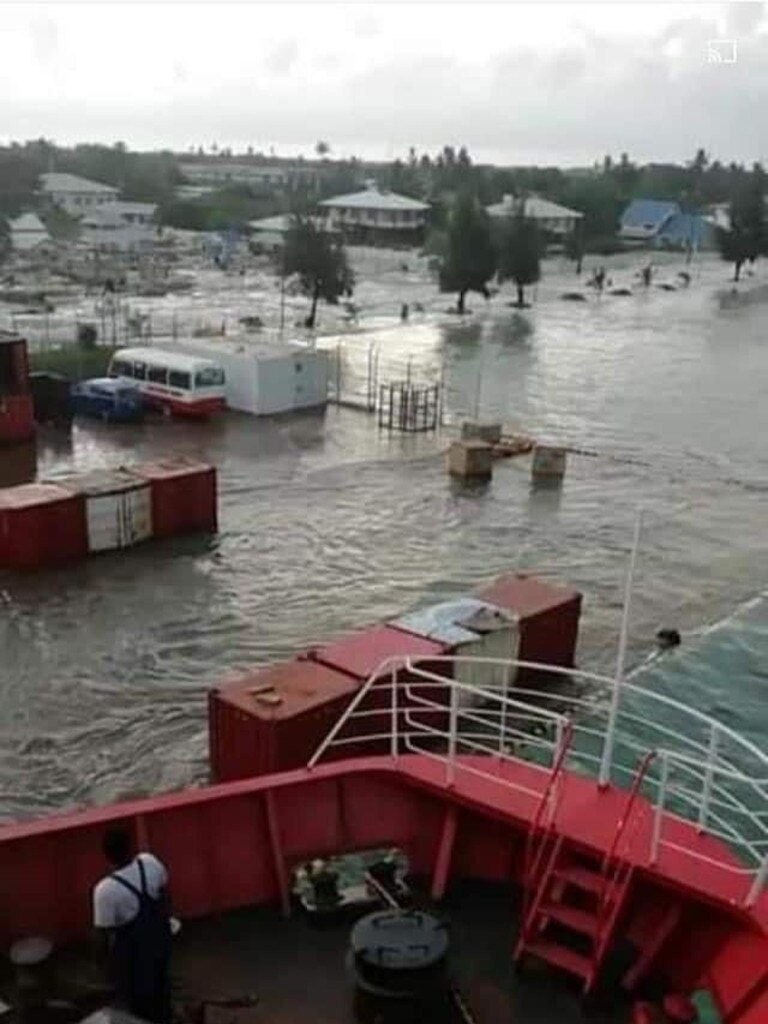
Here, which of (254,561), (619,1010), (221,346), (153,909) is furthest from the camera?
(221,346)

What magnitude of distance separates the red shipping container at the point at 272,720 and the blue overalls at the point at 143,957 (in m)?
8.11

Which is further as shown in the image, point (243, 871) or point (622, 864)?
point (243, 871)

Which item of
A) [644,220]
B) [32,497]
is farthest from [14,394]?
[644,220]

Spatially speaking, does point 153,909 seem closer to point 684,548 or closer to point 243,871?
point 243,871

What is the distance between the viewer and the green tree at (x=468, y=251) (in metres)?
78.9

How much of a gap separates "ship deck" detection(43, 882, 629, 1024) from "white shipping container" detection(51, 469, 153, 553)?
19615mm

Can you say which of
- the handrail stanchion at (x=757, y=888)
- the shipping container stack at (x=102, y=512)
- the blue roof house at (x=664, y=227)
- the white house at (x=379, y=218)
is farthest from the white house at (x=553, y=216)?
the handrail stanchion at (x=757, y=888)

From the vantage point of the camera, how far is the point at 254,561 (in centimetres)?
2841

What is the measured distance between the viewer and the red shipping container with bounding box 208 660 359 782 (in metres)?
15.9

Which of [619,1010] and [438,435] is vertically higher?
[619,1010]

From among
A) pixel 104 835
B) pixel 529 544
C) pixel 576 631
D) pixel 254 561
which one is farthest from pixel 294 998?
pixel 529 544

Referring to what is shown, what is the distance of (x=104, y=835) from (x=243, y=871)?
1203 mm

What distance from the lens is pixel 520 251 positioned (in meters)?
86.6

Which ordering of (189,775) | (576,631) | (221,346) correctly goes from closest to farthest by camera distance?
1. (189,775)
2. (576,631)
3. (221,346)
